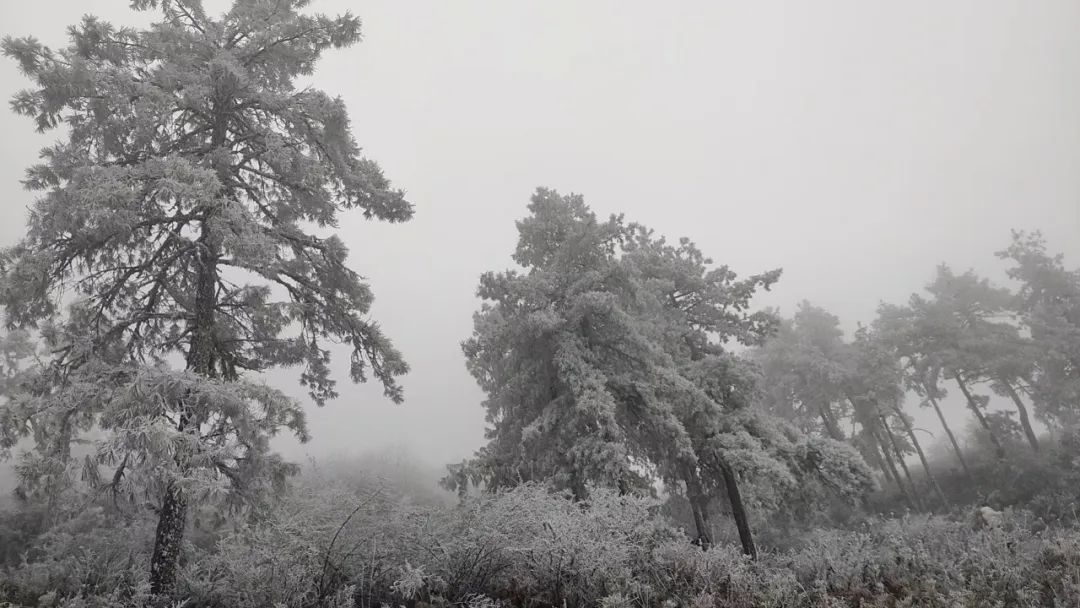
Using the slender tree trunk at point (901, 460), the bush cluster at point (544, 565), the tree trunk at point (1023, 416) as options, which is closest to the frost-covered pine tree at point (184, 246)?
the bush cluster at point (544, 565)

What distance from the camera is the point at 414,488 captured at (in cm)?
3206

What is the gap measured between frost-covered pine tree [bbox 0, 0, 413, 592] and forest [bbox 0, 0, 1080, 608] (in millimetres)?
59

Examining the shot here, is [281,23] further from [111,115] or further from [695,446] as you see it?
[695,446]

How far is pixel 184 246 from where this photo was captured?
8.65 m

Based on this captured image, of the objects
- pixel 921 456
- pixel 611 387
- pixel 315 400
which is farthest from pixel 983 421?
pixel 315 400

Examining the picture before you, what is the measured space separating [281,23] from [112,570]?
37.4ft

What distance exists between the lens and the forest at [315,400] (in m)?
5.86

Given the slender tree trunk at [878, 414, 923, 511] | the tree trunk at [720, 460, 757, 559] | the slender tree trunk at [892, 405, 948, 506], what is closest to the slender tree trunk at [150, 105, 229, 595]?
the tree trunk at [720, 460, 757, 559]

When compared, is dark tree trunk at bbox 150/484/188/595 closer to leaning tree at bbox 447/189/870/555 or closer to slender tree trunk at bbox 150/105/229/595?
slender tree trunk at bbox 150/105/229/595

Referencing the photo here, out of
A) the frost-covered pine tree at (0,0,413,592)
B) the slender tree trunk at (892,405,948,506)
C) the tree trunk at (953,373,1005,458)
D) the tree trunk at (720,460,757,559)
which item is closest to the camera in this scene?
the frost-covered pine tree at (0,0,413,592)

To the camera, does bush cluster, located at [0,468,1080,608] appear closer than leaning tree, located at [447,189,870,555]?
Yes

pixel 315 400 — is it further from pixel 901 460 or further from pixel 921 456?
pixel 921 456

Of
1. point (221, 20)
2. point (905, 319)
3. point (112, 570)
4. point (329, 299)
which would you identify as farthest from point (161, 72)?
point (905, 319)

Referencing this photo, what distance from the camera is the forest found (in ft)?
19.2
